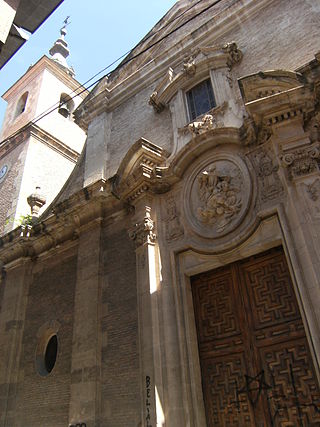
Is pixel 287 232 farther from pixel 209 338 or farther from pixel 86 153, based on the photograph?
pixel 86 153

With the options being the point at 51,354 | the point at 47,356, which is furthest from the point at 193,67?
the point at 47,356

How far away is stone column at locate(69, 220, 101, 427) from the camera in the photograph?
7.86m

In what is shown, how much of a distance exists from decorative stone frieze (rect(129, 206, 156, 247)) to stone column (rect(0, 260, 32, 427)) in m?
4.58

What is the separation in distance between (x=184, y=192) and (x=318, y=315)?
3927 mm

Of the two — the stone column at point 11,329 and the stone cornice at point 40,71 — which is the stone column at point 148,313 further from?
the stone cornice at point 40,71

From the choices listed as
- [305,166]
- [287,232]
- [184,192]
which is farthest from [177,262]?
[305,166]

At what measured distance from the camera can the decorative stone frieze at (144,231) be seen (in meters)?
8.43

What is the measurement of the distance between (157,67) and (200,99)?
2614 millimetres

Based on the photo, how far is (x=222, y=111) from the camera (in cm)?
909

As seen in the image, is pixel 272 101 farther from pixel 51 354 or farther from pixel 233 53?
pixel 51 354

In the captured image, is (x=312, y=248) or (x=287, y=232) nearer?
(x=312, y=248)

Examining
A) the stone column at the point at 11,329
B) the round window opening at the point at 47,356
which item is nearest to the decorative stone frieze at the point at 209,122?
the round window opening at the point at 47,356

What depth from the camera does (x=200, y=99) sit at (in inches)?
398

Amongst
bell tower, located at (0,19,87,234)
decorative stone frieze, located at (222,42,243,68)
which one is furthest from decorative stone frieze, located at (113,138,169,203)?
bell tower, located at (0,19,87,234)
